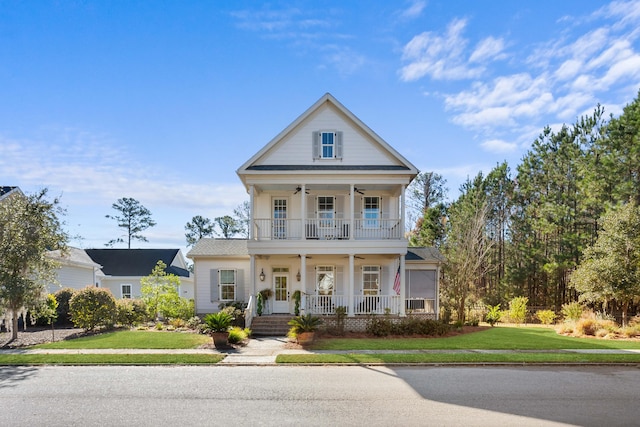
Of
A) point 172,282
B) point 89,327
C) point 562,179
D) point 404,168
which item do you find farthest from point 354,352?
point 562,179

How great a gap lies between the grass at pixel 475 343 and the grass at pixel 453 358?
141 cm

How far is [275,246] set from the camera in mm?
18078

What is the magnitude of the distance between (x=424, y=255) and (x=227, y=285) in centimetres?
1121

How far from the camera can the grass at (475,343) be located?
13.1 meters

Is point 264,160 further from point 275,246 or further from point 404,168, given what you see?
point 404,168

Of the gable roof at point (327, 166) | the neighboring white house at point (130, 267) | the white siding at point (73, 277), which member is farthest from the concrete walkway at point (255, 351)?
the neighboring white house at point (130, 267)

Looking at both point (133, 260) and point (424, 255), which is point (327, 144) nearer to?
point (424, 255)

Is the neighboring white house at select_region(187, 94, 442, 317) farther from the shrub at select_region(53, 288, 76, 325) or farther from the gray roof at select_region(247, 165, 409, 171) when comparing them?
the shrub at select_region(53, 288, 76, 325)

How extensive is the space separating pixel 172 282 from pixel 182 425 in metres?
17.2

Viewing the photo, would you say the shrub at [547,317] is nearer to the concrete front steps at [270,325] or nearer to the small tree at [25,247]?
the concrete front steps at [270,325]

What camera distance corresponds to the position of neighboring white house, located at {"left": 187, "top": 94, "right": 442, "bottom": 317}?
18.1m

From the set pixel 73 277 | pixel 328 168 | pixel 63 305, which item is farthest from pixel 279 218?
pixel 73 277

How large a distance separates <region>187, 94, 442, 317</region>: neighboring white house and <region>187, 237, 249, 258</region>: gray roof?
0.06m

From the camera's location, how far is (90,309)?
16828mm
